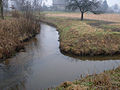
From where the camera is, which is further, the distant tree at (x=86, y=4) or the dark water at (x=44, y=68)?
the distant tree at (x=86, y=4)

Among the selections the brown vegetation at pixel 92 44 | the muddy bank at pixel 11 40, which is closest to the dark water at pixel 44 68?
the muddy bank at pixel 11 40

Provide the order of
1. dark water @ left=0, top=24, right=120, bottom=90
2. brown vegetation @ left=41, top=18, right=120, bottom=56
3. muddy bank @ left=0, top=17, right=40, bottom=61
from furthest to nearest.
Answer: brown vegetation @ left=41, top=18, right=120, bottom=56 < muddy bank @ left=0, top=17, right=40, bottom=61 < dark water @ left=0, top=24, right=120, bottom=90

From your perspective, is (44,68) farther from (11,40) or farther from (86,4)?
(86,4)

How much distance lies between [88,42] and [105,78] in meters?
8.65

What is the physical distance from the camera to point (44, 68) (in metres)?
10.6

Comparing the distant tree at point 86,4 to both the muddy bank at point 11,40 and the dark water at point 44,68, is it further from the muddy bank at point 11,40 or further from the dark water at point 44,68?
the dark water at point 44,68

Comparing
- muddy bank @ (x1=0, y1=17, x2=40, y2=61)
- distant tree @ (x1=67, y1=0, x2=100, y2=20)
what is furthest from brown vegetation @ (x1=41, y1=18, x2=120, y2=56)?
distant tree @ (x1=67, y1=0, x2=100, y2=20)

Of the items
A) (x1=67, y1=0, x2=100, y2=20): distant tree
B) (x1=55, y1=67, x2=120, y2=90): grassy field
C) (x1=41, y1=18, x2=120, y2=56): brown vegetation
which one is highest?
(x1=67, y1=0, x2=100, y2=20): distant tree

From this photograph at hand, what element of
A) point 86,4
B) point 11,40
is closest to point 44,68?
point 11,40

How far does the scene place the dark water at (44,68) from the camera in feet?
27.8

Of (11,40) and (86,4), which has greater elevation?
(86,4)

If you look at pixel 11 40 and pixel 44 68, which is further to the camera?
pixel 11 40

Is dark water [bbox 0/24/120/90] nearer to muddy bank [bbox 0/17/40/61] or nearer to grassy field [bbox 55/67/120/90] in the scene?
muddy bank [bbox 0/17/40/61]

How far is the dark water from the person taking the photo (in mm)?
8484
